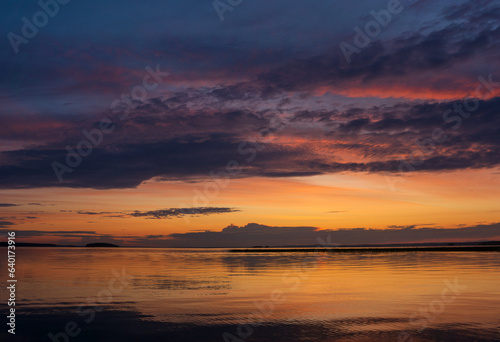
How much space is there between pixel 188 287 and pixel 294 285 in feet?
32.8

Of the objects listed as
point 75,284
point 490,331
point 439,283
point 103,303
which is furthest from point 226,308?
point 439,283

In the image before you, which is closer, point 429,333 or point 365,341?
point 365,341

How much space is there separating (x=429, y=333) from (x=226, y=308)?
1304cm

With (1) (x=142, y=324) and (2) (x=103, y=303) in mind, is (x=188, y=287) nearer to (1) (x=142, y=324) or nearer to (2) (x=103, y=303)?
(2) (x=103, y=303)

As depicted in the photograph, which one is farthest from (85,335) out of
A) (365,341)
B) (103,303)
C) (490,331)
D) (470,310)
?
(470,310)

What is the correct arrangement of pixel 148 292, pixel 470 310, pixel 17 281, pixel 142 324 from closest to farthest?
pixel 142 324 → pixel 470 310 → pixel 148 292 → pixel 17 281

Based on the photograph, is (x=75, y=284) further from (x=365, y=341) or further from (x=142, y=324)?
(x=365, y=341)

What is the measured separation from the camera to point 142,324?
25.1m

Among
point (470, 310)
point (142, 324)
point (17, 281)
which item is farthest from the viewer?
point (17, 281)

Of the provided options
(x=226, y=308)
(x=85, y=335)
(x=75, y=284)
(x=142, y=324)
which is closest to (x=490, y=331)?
(x=226, y=308)

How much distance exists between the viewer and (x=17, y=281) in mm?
44969

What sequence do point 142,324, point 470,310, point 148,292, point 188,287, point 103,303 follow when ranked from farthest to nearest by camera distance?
point 188,287
point 148,292
point 103,303
point 470,310
point 142,324

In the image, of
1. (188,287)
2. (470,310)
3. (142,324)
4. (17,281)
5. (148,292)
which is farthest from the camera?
(17,281)

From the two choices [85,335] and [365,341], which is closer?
[365,341]
